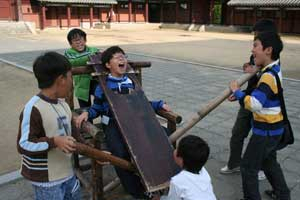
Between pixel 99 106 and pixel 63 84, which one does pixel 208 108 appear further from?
pixel 63 84

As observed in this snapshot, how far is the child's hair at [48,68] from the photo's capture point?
1981 mm

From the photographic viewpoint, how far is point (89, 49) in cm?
396

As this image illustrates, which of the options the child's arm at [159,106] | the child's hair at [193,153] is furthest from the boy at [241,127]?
the child's hair at [193,153]

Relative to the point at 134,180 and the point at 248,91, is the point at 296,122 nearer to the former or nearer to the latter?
the point at 248,91

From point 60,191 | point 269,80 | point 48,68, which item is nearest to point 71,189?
point 60,191

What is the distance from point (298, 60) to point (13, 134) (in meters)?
10.5

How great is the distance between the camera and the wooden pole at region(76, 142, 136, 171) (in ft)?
6.79

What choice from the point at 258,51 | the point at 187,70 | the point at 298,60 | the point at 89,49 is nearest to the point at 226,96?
the point at 258,51

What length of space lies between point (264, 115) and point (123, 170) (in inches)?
45.3

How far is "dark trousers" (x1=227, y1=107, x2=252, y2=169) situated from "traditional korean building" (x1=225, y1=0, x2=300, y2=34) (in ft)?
76.1

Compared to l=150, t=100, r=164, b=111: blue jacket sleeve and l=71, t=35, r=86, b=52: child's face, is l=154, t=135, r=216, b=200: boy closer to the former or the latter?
l=150, t=100, r=164, b=111: blue jacket sleeve

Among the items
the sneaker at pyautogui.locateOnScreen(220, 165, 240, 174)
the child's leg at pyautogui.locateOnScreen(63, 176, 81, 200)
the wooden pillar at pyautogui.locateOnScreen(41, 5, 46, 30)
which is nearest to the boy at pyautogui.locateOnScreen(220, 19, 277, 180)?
the sneaker at pyautogui.locateOnScreen(220, 165, 240, 174)

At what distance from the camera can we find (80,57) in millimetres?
3799

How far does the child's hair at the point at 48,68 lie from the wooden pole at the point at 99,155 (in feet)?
1.29
